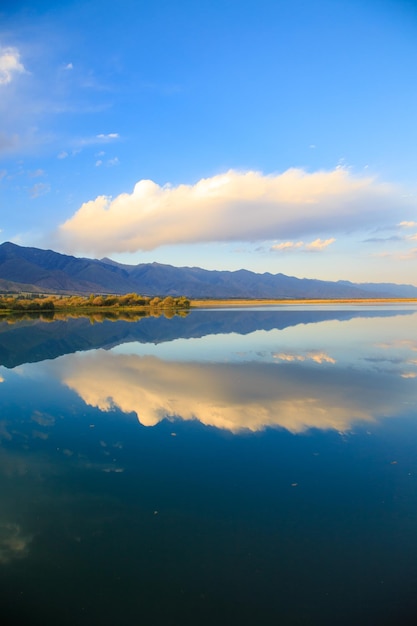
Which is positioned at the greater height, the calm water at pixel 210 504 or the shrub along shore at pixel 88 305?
the shrub along shore at pixel 88 305

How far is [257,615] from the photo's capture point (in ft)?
15.9

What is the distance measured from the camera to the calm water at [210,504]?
199 inches

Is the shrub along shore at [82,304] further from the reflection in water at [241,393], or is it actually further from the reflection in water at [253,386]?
the reflection in water at [241,393]

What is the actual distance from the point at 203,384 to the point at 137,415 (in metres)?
4.66

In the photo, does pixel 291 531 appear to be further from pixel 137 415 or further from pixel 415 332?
pixel 415 332

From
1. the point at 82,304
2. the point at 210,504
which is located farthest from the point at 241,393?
the point at 82,304

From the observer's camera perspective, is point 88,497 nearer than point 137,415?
Yes

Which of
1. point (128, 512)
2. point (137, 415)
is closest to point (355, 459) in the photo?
point (128, 512)

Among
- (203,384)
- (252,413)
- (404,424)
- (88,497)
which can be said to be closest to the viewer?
(88,497)

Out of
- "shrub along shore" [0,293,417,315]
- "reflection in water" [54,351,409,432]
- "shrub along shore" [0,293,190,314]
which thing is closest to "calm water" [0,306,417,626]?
"reflection in water" [54,351,409,432]

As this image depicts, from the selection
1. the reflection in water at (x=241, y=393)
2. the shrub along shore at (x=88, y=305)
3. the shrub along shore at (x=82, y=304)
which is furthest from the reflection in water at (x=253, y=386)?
the shrub along shore at (x=82, y=304)

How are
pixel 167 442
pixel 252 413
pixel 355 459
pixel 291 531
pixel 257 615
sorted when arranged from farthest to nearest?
pixel 252 413
pixel 167 442
pixel 355 459
pixel 291 531
pixel 257 615

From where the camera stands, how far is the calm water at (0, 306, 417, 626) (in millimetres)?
5066

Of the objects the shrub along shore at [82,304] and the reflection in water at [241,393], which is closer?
the reflection in water at [241,393]
